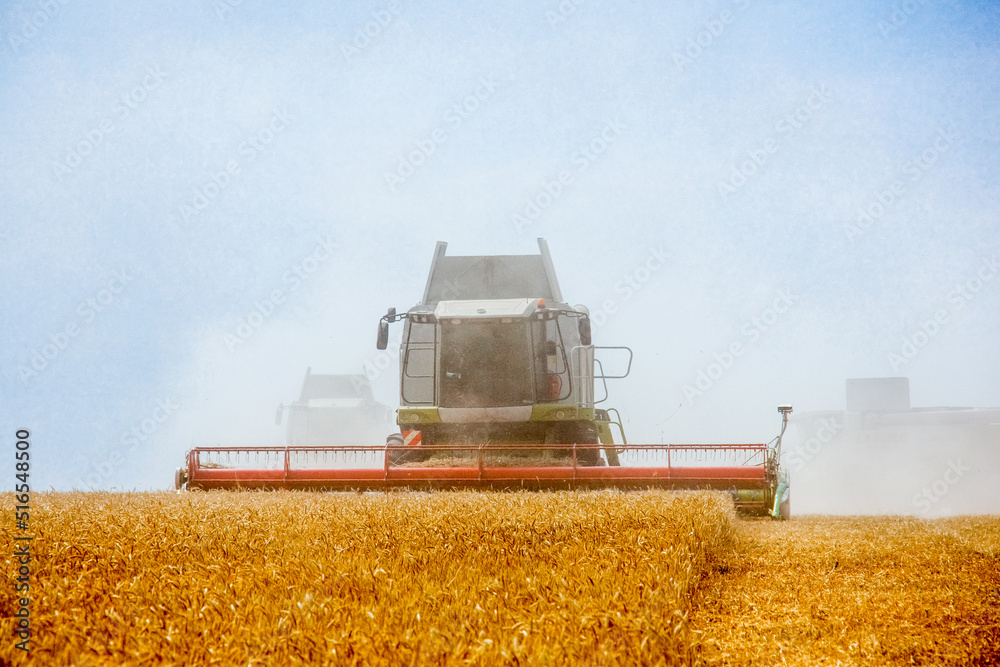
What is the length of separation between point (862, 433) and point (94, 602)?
128 ft

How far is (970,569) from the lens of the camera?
5.49m

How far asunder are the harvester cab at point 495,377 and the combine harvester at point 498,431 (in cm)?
1

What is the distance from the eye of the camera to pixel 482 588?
304 centimetres

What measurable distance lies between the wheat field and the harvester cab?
336 centimetres

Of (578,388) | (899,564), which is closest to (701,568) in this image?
(899,564)

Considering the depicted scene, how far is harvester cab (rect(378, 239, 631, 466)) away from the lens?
10.3 metres

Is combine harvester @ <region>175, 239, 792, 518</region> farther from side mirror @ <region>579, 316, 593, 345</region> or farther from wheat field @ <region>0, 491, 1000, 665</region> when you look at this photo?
wheat field @ <region>0, 491, 1000, 665</region>

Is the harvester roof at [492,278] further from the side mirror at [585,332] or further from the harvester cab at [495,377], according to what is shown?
the side mirror at [585,332]

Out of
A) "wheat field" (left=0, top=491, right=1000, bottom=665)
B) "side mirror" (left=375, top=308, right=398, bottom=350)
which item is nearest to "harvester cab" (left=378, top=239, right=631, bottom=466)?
"side mirror" (left=375, top=308, right=398, bottom=350)

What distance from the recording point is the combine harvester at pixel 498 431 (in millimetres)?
9492

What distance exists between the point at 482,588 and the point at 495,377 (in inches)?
289

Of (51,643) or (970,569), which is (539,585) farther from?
(970,569)

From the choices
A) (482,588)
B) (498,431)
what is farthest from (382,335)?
(482,588)

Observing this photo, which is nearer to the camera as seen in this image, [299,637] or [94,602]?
[299,637]
